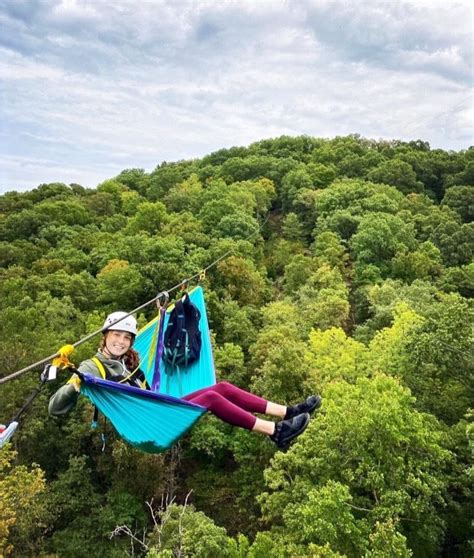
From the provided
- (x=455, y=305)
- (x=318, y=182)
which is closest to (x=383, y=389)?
(x=455, y=305)

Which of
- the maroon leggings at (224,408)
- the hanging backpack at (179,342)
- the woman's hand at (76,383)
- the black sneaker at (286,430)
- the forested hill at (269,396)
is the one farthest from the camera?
the forested hill at (269,396)

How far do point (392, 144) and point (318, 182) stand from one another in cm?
2684

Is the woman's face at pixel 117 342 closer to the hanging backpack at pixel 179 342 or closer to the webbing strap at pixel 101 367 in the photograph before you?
the webbing strap at pixel 101 367

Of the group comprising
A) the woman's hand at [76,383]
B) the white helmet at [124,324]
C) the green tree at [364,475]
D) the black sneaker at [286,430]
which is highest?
the white helmet at [124,324]

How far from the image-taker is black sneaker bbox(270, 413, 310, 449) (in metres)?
4.61

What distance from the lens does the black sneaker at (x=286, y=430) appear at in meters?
4.61

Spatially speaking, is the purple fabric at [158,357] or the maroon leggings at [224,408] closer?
the maroon leggings at [224,408]

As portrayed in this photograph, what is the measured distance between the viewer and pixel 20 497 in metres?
15.4

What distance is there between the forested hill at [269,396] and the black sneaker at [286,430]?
7.39 m

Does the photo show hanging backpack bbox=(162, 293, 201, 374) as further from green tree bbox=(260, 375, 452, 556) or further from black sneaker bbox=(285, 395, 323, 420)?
green tree bbox=(260, 375, 452, 556)

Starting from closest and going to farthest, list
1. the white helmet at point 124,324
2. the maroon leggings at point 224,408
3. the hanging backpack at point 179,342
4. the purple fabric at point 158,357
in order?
the maroon leggings at point 224,408, the white helmet at point 124,324, the purple fabric at point 158,357, the hanging backpack at point 179,342

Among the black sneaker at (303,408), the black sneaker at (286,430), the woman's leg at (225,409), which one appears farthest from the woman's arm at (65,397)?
the black sneaker at (303,408)

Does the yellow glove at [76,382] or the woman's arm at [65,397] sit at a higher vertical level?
the yellow glove at [76,382]

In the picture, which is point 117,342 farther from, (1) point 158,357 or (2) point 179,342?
(2) point 179,342
